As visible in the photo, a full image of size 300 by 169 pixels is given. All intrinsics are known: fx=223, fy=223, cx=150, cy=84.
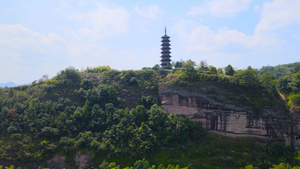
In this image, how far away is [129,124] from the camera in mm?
30016

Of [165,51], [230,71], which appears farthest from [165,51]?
[230,71]

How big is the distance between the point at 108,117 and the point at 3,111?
46.4ft

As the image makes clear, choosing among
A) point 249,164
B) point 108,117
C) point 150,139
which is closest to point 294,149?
point 249,164

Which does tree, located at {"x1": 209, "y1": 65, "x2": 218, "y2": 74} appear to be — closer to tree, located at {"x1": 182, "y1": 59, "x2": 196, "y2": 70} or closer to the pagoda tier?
tree, located at {"x1": 182, "y1": 59, "x2": 196, "y2": 70}

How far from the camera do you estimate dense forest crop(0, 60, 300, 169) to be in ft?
86.2

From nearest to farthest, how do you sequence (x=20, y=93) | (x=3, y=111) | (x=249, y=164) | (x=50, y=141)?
(x=249, y=164)
(x=50, y=141)
(x=3, y=111)
(x=20, y=93)

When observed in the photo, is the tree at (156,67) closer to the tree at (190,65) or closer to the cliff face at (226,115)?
the tree at (190,65)

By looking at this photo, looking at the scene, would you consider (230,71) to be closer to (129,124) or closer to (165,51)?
(165,51)

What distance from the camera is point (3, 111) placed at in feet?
99.0

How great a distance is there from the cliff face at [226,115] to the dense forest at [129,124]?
1061 millimetres

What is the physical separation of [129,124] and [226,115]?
13275 mm

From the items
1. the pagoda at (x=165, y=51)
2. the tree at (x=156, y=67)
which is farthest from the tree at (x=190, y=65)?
the pagoda at (x=165, y=51)

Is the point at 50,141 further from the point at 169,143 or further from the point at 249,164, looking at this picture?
the point at 249,164

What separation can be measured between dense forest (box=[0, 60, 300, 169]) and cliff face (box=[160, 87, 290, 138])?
1.06m
